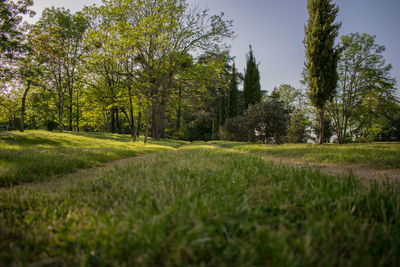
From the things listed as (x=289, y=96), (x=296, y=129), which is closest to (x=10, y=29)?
(x=296, y=129)

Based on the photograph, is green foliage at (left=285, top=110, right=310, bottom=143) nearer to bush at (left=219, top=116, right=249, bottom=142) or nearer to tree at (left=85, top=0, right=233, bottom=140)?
bush at (left=219, top=116, right=249, bottom=142)

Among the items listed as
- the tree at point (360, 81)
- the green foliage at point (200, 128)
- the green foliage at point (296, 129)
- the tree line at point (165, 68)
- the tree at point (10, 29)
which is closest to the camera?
the tree at point (10, 29)

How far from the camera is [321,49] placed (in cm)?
1532

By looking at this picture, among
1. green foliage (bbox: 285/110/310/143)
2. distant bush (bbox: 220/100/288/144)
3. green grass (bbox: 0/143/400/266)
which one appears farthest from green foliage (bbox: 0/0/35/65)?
green foliage (bbox: 285/110/310/143)

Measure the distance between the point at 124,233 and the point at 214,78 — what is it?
19.5 metres

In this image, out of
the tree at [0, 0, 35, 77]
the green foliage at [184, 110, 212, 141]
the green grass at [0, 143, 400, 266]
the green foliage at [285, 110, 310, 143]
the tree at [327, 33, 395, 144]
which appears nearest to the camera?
the green grass at [0, 143, 400, 266]

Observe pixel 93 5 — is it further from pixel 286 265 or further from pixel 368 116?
pixel 368 116

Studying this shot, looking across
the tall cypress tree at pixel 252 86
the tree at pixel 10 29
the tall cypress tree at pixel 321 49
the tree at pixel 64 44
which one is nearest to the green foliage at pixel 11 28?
the tree at pixel 10 29

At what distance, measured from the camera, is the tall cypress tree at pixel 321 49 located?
49.1ft

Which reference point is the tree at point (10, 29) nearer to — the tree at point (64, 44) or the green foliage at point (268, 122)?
the tree at point (64, 44)

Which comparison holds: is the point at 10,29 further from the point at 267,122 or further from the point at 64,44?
the point at 267,122

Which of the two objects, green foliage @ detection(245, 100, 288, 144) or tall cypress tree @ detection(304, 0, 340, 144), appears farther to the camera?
green foliage @ detection(245, 100, 288, 144)

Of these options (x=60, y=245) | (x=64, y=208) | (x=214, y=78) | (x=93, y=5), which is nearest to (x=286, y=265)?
(x=60, y=245)

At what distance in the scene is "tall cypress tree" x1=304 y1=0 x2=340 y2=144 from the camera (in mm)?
14977
